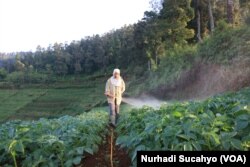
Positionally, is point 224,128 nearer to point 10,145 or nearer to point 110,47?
point 10,145

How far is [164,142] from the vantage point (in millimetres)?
4422

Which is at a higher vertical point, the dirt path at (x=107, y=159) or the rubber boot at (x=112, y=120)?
the dirt path at (x=107, y=159)

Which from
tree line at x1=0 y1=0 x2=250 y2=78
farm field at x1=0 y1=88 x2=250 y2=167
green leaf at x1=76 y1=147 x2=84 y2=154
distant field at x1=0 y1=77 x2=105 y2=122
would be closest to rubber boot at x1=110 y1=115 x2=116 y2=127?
farm field at x1=0 y1=88 x2=250 y2=167

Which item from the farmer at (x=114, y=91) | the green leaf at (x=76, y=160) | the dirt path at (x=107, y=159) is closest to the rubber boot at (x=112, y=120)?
the farmer at (x=114, y=91)

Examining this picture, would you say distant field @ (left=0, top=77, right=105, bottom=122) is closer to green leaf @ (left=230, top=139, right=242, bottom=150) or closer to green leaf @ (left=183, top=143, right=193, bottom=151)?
green leaf @ (left=183, top=143, right=193, bottom=151)

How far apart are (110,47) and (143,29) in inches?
1396

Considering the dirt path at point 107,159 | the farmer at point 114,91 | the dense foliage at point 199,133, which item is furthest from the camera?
the farmer at point 114,91

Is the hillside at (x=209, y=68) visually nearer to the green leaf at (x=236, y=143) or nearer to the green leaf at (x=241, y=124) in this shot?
the green leaf at (x=241, y=124)

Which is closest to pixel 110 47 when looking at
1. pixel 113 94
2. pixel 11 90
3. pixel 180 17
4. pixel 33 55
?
pixel 11 90

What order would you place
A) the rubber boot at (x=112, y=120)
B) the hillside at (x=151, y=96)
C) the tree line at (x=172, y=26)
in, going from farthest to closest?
the tree line at (x=172, y=26)
the rubber boot at (x=112, y=120)
the hillside at (x=151, y=96)

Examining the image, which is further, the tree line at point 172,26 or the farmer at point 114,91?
the tree line at point 172,26

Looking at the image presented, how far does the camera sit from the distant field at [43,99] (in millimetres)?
53562

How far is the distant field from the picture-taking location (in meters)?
53.6

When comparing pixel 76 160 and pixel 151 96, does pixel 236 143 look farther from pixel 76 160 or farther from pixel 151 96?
pixel 151 96
